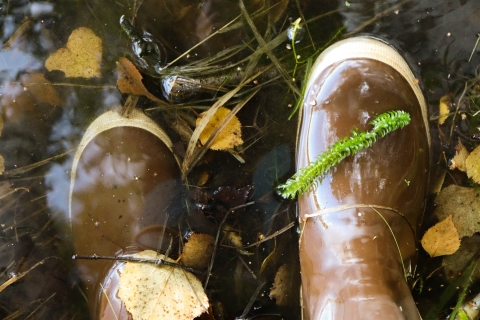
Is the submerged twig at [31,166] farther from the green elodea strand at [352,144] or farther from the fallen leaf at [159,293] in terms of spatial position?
the green elodea strand at [352,144]

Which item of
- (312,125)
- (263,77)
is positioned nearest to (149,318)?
(312,125)

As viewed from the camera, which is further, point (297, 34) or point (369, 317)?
point (297, 34)

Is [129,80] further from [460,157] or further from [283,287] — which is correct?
[460,157]

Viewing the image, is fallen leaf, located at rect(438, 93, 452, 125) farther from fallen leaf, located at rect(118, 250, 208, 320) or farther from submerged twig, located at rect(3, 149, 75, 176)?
submerged twig, located at rect(3, 149, 75, 176)

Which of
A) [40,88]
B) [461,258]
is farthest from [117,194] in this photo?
[461,258]

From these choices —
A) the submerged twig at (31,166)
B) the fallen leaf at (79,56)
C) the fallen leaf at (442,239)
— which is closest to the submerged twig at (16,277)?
the submerged twig at (31,166)

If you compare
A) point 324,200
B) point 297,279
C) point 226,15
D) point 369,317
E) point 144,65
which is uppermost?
point 226,15

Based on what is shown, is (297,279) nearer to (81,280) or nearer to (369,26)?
(81,280)
